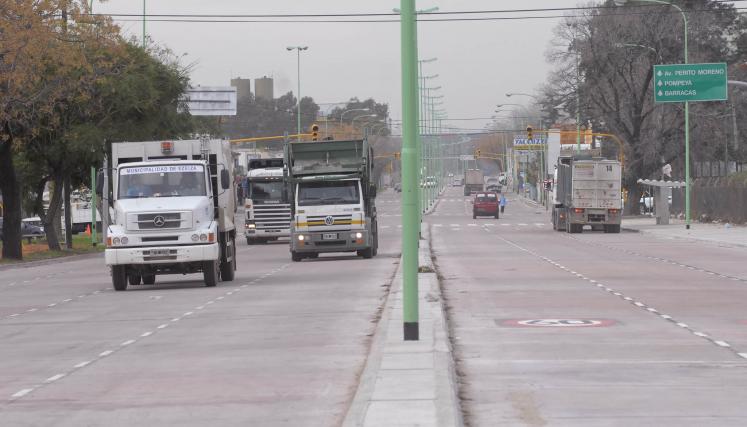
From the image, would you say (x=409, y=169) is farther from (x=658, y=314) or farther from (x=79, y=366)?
(x=658, y=314)

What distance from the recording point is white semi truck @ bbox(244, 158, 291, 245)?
183ft

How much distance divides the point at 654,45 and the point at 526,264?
50845mm

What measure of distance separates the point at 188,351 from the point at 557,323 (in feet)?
17.4

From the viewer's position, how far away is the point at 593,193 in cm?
6625

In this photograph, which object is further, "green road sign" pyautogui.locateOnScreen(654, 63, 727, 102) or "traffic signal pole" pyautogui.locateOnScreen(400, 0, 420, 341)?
"green road sign" pyautogui.locateOnScreen(654, 63, 727, 102)

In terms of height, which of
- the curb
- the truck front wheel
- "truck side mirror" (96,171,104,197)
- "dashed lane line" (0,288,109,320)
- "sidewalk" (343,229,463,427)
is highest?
"truck side mirror" (96,171,104,197)

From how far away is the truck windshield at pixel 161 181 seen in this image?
28.5 meters

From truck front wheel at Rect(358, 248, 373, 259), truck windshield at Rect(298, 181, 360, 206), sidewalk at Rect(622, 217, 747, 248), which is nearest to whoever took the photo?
truck windshield at Rect(298, 181, 360, 206)

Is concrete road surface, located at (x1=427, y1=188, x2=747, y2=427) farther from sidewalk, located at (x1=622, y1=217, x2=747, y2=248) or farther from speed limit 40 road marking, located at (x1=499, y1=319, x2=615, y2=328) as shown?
sidewalk, located at (x1=622, y1=217, x2=747, y2=248)

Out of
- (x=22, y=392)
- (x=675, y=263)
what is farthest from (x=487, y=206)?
(x=22, y=392)

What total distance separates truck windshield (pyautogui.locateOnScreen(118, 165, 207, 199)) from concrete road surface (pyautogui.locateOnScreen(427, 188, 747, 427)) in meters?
5.86

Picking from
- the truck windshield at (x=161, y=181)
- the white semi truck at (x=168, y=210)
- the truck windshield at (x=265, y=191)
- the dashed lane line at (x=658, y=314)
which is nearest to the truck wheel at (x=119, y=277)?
the white semi truck at (x=168, y=210)

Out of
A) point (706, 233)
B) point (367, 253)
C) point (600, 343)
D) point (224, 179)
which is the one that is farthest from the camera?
point (706, 233)

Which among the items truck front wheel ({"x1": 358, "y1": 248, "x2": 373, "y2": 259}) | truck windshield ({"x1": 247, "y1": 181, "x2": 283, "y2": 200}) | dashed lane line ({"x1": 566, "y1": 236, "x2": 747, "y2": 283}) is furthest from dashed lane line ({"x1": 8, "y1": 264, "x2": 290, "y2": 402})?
truck windshield ({"x1": 247, "y1": 181, "x2": 283, "y2": 200})
